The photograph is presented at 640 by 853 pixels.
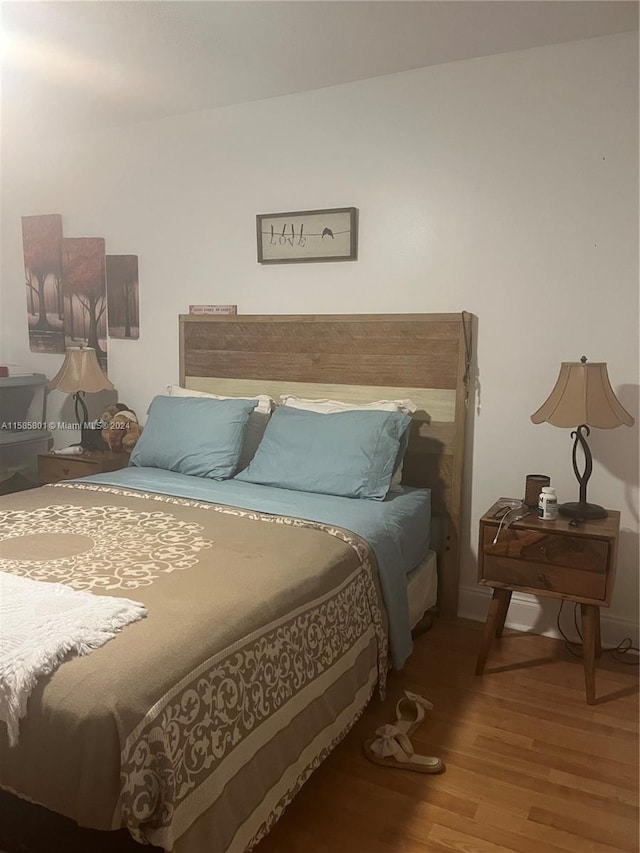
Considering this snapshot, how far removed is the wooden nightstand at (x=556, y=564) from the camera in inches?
90.0

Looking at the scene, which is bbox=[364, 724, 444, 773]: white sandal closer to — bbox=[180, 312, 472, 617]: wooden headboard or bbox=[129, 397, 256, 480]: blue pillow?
bbox=[180, 312, 472, 617]: wooden headboard

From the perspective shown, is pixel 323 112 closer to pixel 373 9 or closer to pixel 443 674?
pixel 373 9

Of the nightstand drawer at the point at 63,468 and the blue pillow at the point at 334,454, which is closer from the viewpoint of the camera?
the blue pillow at the point at 334,454

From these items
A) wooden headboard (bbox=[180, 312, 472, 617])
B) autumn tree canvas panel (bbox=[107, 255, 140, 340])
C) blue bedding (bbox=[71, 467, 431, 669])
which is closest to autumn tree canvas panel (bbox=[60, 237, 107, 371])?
autumn tree canvas panel (bbox=[107, 255, 140, 340])

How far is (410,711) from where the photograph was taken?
224 cm

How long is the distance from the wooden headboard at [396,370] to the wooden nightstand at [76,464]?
829 millimetres

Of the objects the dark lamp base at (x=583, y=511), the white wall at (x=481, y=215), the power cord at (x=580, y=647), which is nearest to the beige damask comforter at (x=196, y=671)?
the dark lamp base at (x=583, y=511)

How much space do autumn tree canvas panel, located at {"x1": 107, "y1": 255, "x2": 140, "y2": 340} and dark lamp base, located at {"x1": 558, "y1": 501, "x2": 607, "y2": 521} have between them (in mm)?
2532

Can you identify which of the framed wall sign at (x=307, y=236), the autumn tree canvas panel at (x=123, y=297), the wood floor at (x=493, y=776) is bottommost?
the wood floor at (x=493, y=776)

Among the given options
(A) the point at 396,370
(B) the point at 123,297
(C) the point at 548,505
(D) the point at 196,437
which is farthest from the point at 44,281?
(C) the point at 548,505

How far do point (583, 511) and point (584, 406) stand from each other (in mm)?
401

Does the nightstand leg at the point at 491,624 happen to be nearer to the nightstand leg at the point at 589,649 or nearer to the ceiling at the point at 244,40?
the nightstand leg at the point at 589,649

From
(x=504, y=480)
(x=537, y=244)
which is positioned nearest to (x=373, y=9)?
(x=537, y=244)

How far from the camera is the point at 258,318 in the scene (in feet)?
11.0
